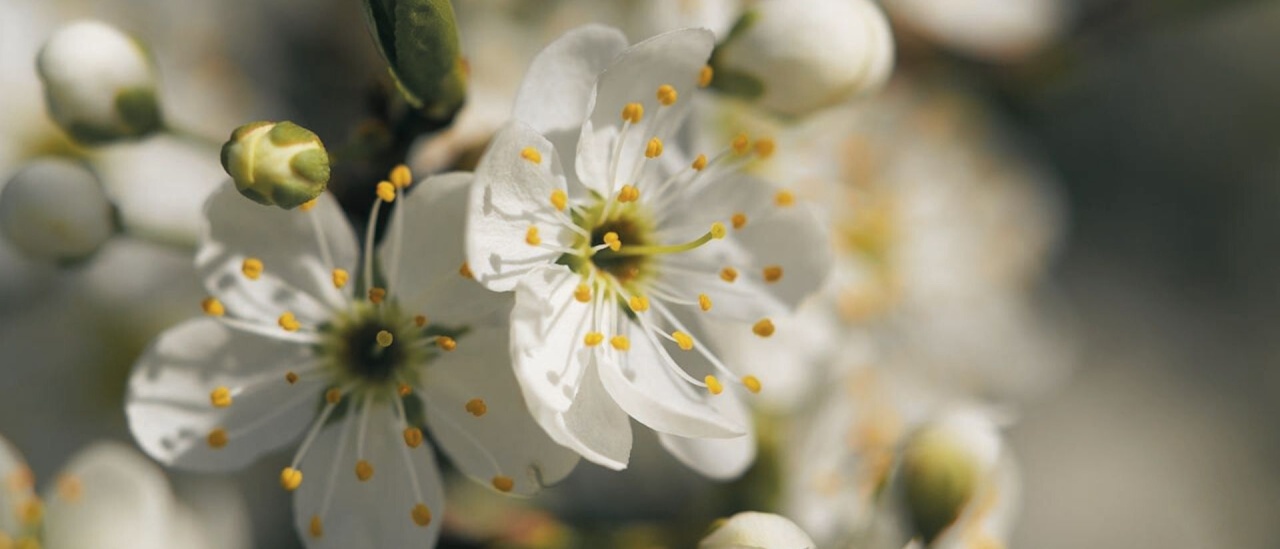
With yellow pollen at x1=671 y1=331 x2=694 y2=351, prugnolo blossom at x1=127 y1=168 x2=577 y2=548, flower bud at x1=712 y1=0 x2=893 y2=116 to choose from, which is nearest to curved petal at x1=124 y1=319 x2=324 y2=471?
prugnolo blossom at x1=127 y1=168 x2=577 y2=548

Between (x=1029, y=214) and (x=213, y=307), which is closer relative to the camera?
(x=213, y=307)

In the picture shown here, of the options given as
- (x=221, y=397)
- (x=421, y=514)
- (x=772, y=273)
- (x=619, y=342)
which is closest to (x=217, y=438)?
(x=221, y=397)

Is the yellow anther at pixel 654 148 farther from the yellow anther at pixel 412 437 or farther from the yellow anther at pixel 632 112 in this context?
the yellow anther at pixel 412 437

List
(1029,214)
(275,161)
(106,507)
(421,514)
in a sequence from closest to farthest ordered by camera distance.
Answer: (275,161), (421,514), (106,507), (1029,214)

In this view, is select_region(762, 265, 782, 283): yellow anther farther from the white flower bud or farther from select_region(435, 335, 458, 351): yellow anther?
the white flower bud

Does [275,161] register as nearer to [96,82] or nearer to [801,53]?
[96,82]

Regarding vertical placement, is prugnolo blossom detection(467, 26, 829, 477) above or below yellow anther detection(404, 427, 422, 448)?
above
